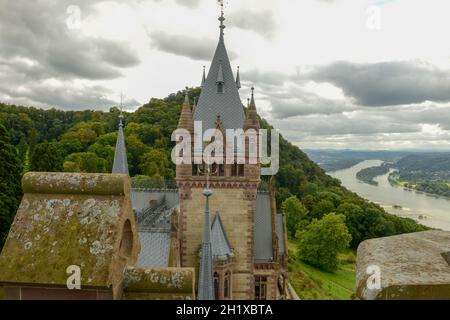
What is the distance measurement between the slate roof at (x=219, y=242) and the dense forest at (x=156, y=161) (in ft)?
83.5

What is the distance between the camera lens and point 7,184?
30.6 m

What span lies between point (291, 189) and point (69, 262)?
87.1m

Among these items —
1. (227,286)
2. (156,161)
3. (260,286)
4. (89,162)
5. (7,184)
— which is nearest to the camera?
(227,286)

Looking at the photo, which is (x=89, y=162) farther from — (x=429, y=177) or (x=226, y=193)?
(x=429, y=177)

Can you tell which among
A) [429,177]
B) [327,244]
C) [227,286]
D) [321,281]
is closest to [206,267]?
[227,286]

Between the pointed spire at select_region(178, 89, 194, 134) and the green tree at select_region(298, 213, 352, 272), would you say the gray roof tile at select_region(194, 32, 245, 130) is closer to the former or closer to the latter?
the pointed spire at select_region(178, 89, 194, 134)

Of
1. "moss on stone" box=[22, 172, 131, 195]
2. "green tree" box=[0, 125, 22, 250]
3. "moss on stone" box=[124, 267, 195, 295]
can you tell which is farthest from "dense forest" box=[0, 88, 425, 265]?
"moss on stone" box=[124, 267, 195, 295]

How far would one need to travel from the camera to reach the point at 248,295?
21.0 metres

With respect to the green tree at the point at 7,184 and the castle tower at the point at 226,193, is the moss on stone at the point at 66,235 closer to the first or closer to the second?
the castle tower at the point at 226,193

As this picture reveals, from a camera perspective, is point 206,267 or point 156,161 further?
point 156,161

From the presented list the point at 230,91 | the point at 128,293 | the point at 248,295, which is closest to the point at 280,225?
the point at 248,295

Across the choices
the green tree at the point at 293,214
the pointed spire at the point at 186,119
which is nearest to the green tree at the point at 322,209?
the green tree at the point at 293,214

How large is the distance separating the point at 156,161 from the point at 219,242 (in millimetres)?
52912

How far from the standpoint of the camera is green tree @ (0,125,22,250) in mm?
28250
